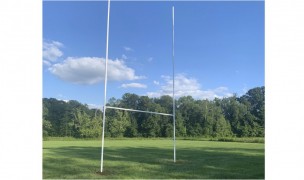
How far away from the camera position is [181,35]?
727 inches

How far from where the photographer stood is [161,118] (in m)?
20.9

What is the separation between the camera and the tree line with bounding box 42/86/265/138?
68.4 feet

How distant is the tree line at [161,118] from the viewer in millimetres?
20844

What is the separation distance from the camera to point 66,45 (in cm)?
2397
